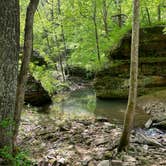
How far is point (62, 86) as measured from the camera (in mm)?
26531

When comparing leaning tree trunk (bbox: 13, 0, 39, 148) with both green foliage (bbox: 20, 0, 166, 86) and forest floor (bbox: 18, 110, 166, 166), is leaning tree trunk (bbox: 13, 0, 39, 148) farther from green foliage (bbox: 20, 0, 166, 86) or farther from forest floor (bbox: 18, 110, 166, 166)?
green foliage (bbox: 20, 0, 166, 86)

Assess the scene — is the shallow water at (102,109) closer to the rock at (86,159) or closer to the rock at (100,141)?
the rock at (100,141)

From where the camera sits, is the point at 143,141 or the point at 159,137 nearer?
the point at 143,141

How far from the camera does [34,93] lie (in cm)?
1759

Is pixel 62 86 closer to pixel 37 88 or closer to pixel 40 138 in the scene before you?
pixel 37 88

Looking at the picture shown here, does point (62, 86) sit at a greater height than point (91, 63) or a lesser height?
lesser

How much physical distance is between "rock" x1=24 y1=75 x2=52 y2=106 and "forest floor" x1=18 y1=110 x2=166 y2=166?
4666mm

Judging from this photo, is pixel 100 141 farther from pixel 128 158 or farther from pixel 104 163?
pixel 104 163

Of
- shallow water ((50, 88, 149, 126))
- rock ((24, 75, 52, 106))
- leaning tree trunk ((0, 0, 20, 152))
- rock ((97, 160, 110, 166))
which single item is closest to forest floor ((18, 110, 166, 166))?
rock ((97, 160, 110, 166))

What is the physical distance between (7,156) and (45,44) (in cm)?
3029

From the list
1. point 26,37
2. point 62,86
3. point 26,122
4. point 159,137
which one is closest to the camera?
point 26,37

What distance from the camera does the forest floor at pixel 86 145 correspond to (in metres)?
7.89

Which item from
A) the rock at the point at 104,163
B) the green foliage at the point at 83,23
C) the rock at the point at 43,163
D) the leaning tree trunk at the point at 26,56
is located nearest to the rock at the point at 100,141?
the rock at the point at 104,163

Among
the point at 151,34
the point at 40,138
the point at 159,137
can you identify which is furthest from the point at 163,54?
the point at 40,138
